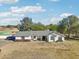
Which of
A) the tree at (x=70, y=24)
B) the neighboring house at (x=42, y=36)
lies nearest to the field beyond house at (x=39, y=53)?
the neighboring house at (x=42, y=36)

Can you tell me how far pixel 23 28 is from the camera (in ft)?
394

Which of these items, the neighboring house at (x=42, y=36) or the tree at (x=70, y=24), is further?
the tree at (x=70, y=24)

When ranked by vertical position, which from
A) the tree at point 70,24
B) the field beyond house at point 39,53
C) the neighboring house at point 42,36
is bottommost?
the field beyond house at point 39,53

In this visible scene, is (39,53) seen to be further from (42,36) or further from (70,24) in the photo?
(70,24)

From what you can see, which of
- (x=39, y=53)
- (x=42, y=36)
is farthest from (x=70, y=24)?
(x=39, y=53)

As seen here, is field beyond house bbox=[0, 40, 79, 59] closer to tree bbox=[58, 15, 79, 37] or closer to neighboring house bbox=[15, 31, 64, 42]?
neighboring house bbox=[15, 31, 64, 42]

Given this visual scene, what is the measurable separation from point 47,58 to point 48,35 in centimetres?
3247

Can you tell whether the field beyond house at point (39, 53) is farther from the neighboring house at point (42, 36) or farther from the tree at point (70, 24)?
the tree at point (70, 24)

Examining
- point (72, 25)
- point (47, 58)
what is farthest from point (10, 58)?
point (72, 25)

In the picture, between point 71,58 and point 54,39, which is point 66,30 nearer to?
point 54,39

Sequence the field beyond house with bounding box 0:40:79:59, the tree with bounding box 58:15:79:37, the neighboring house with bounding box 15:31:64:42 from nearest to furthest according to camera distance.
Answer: the field beyond house with bounding box 0:40:79:59 < the neighboring house with bounding box 15:31:64:42 < the tree with bounding box 58:15:79:37

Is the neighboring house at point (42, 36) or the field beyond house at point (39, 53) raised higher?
the neighboring house at point (42, 36)

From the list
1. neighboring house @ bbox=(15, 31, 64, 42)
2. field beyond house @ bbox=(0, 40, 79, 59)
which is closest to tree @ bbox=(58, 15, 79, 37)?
neighboring house @ bbox=(15, 31, 64, 42)

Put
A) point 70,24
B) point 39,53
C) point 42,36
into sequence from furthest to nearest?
point 70,24 < point 42,36 < point 39,53
